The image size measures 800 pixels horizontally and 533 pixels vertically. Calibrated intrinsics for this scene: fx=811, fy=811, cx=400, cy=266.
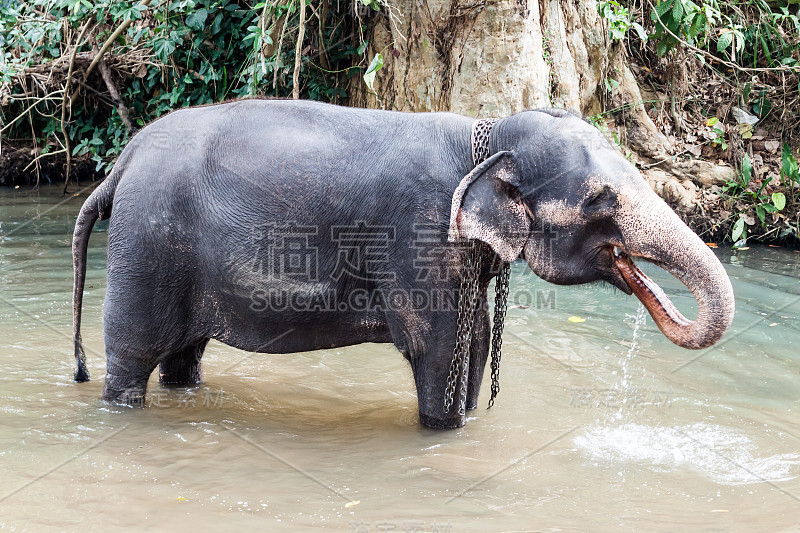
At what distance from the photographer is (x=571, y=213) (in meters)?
3.21

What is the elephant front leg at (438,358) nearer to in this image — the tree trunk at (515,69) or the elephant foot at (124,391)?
the elephant foot at (124,391)

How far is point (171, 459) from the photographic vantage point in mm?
3396

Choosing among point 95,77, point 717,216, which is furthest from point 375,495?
point 95,77

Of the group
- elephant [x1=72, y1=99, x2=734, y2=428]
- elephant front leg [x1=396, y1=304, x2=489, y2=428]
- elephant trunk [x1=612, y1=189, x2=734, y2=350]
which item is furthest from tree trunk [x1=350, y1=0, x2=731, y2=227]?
elephant trunk [x1=612, y1=189, x2=734, y2=350]

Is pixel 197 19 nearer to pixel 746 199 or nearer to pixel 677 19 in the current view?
pixel 677 19

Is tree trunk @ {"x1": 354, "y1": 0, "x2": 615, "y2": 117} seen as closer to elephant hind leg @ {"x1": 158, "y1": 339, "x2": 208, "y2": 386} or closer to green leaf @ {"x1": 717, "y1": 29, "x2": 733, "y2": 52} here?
green leaf @ {"x1": 717, "y1": 29, "x2": 733, "y2": 52}

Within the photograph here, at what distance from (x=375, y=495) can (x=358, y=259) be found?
1.00 metres

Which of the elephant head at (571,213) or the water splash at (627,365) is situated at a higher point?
the elephant head at (571,213)

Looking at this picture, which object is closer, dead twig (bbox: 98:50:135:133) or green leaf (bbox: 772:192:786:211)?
green leaf (bbox: 772:192:786:211)

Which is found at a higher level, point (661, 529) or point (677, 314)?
point (677, 314)

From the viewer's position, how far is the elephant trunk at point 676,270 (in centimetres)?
298

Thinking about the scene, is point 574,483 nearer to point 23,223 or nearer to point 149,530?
point 149,530

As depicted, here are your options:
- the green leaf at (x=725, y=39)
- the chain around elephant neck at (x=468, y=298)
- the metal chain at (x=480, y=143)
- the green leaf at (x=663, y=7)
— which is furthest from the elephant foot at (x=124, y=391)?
the green leaf at (x=725, y=39)

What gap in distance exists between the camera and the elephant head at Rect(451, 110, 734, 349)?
123 inches
